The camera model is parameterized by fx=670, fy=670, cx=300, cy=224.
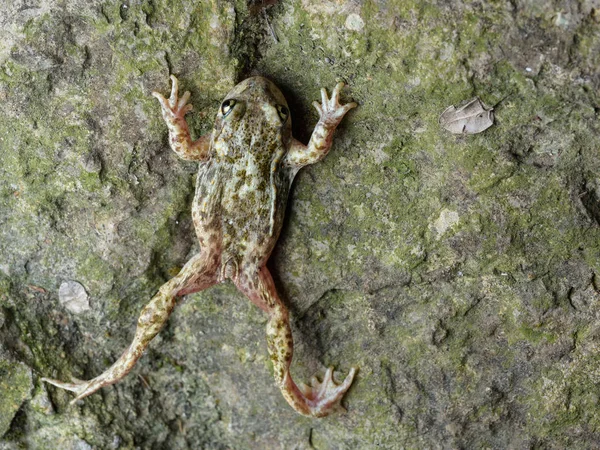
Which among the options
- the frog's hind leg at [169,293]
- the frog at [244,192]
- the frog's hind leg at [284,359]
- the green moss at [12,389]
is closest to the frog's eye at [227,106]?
the frog at [244,192]

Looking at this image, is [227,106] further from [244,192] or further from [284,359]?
[284,359]

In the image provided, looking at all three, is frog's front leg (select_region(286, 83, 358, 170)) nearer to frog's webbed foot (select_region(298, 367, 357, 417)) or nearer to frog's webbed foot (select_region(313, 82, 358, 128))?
frog's webbed foot (select_region(313, 82, 358, 128))

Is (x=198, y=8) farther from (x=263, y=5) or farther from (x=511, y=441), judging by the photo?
(x=511, y=441)

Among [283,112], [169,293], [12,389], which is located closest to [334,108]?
[283,112]

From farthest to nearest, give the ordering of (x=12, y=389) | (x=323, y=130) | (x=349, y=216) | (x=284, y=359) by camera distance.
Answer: (x=12, y=389) → (x=284, y=359) → (x=349, y=216) → (x=323, y=130)

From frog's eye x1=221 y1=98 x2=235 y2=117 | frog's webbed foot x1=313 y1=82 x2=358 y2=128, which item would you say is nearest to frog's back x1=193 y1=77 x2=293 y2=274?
frog's eye x1=221 y1=98 x2=235 y2=117

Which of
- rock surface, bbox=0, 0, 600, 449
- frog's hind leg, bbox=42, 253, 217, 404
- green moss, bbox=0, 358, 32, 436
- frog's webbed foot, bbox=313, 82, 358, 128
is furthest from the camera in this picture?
green moss, bbox=0, 358, 32, 436
